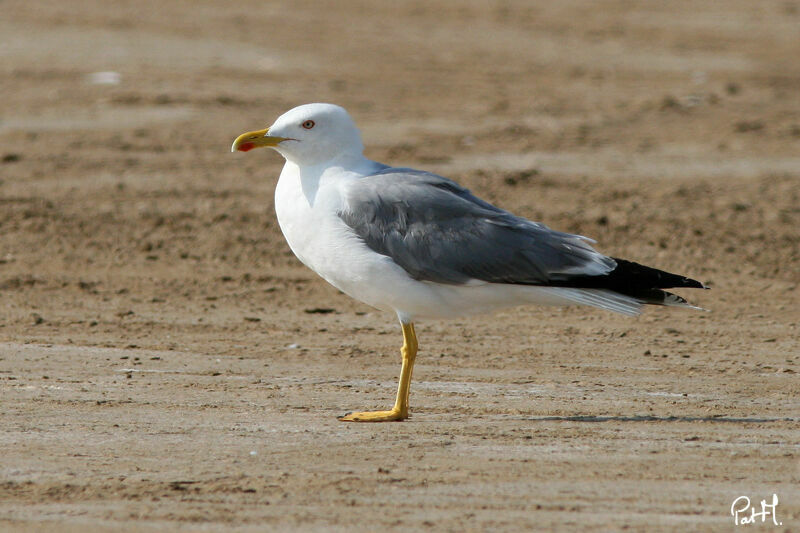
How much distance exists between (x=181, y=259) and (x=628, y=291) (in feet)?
15.3

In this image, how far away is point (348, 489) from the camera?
537cm

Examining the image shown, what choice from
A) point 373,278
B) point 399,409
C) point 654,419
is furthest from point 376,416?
point 654,419

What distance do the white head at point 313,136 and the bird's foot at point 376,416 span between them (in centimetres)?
127

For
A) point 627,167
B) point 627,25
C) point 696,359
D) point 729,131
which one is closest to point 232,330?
point 696,359

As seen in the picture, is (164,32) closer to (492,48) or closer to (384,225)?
(492,48)

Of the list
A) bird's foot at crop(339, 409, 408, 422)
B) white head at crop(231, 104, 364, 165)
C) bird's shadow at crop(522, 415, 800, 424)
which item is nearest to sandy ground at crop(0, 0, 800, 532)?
bird's shadow at crop(522, 415, 800, 424)

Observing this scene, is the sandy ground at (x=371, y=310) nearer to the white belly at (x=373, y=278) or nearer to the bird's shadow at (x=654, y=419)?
the bird's shadow at (x=654, y=419)

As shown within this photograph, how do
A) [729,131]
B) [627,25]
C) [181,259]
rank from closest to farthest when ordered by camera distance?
[181,259] → [729,131] → [627,25]
